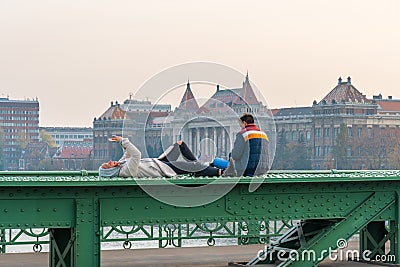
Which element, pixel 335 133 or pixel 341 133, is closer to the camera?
pixel 341 133

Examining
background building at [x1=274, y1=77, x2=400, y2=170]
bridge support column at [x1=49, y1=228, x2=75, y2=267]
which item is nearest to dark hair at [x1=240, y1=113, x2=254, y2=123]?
bridge support column at [x1=49, y1=228, x2=75, y2=267]

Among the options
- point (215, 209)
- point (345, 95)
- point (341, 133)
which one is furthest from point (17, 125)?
point (215, 209)

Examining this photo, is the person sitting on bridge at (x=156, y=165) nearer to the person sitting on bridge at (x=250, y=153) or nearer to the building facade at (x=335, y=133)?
the person sitting on bridge at (x=250, y=153)

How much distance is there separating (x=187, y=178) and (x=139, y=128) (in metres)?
1.55

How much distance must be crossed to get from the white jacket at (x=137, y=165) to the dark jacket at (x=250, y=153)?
32.2 inches

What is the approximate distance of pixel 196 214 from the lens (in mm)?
11492

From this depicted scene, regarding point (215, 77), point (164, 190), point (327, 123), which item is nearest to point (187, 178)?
point (164, 190)

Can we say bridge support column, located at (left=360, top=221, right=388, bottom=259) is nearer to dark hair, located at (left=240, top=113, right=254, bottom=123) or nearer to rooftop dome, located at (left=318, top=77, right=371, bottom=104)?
dark hair, located at (left=240, top=113, right=254, bottom=123)

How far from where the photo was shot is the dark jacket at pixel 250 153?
475 inches

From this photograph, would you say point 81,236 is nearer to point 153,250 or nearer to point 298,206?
point 298,206

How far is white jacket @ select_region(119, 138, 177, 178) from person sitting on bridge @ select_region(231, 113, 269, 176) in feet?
2.69

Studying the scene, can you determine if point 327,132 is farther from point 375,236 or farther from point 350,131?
point 375,236

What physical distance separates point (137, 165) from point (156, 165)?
27 cm

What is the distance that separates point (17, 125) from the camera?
611 feet
